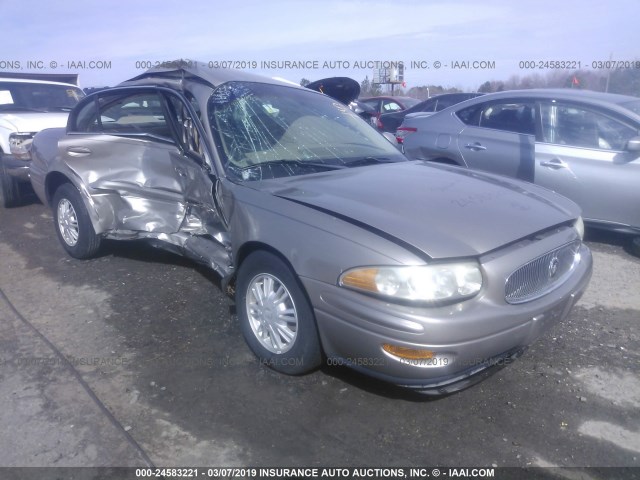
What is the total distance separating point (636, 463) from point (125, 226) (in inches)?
153

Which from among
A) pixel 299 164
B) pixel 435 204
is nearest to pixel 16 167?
pixel 299 164

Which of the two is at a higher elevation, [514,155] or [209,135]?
[209,135]

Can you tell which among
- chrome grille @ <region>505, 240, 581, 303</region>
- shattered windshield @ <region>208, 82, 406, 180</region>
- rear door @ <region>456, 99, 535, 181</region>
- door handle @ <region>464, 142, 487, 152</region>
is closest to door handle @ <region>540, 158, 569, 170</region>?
rear door @ <region>456, 99, 535, 181</region>

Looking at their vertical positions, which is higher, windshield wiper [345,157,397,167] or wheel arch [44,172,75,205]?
windshield wiper [345,157,397,167]

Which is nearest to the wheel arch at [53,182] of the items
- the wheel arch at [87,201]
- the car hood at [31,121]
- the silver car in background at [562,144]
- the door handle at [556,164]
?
the wheel arch at [87,201]

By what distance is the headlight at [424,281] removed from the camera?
2570mm

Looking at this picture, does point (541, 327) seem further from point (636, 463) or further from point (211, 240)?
point (211, 240)

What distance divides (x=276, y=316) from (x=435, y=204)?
1.08 metres

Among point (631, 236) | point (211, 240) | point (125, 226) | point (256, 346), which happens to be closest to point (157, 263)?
point (125, 226)

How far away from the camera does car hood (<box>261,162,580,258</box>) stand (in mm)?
2730

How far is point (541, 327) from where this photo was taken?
288 centimetres

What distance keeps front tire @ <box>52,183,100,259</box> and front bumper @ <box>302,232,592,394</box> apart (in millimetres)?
2829

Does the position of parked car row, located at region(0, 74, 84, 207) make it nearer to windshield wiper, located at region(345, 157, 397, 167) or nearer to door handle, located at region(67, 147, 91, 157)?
door handle, located at region(67, 147, 91, 157)

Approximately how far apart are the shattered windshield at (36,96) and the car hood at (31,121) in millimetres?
454
